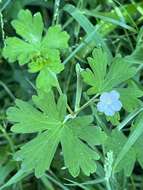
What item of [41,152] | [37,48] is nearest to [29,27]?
[37,48]

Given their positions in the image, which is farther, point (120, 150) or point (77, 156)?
point (120, 150)

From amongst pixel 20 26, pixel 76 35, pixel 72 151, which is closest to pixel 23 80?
pixel 76 35

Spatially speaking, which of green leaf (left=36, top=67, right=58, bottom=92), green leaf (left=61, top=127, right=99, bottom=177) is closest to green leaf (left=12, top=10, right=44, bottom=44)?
green leaf (left=36, top=67, right=58, bottom=92)

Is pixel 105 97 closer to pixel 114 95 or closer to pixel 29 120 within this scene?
pixel 114 95

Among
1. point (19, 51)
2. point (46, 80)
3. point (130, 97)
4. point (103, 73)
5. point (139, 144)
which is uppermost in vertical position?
point (19, 51)

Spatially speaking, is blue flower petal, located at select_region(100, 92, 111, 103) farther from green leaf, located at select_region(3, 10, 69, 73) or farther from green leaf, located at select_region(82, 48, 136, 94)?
green leaf, located at select_region(3, 10, 69, 73)

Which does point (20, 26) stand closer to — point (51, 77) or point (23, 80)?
point (51, 77)

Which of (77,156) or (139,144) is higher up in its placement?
(77,156)
